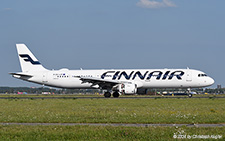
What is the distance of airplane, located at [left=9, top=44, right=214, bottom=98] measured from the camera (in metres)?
55.6

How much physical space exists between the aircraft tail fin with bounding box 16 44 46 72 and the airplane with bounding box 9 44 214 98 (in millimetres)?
268

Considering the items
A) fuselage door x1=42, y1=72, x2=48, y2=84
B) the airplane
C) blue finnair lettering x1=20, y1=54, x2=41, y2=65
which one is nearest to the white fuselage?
the airplane

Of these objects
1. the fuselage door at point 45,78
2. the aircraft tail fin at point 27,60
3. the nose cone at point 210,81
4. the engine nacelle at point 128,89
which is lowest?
the engine nacelle at point 128,89

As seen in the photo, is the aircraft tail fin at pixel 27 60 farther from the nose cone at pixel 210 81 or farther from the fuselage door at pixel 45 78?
the nose cone at pixel 210 81

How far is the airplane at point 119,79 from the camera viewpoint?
5559 cm

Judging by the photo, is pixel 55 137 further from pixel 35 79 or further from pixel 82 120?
pixel 35 79

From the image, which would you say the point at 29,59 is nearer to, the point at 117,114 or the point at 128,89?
the point at 128,89

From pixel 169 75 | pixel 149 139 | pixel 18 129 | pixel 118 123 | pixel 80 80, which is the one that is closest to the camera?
pixel 149 139

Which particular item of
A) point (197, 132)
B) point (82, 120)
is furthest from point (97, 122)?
point (197, 132)

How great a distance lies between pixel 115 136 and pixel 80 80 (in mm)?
45242

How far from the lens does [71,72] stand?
61.7 meters

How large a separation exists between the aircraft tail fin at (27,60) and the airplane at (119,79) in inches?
10.6

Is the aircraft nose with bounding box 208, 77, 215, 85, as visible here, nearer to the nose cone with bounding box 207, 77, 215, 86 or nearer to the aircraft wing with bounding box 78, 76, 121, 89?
the nose cone with bounding box 207, 77, 215, 86

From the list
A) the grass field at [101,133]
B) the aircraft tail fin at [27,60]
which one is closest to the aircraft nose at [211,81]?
the aircraft tail fin at [27,60]
